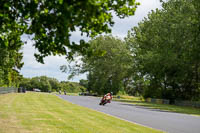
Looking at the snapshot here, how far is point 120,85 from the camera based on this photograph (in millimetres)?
90688

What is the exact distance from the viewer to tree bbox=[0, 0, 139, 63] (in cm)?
591

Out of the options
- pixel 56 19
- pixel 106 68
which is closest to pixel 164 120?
pixel 56 19

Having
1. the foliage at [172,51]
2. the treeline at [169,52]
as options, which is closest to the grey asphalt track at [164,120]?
the treeline at [169,52]

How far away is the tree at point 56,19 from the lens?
19.4 ft

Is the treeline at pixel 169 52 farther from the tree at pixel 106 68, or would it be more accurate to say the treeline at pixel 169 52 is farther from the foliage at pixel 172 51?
the tree at pixel 106 68

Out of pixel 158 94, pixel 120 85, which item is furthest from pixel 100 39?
pixel 158 94

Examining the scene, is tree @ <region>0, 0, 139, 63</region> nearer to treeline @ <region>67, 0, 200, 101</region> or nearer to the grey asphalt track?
the grey asphalt track

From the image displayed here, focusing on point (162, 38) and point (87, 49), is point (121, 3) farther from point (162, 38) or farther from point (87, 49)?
point (162, 38)

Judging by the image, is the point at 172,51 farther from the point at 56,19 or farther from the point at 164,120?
the point at 56,19

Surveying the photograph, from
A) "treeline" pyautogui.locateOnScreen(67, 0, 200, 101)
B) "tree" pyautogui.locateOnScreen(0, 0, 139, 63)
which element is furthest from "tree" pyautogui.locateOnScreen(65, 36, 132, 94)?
"tree" pyautogui.locateOnScreen(0, 0, 139, 63)

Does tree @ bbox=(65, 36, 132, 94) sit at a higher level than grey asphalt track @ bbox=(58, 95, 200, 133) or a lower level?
higher

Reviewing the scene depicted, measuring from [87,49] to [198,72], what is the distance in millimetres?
48500

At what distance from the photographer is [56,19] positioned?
626 cm

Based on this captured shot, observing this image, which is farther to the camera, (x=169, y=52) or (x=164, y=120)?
(x=169, y=52)
